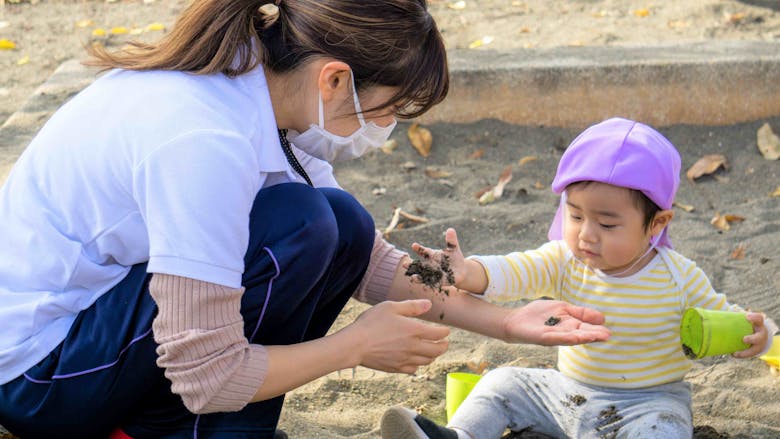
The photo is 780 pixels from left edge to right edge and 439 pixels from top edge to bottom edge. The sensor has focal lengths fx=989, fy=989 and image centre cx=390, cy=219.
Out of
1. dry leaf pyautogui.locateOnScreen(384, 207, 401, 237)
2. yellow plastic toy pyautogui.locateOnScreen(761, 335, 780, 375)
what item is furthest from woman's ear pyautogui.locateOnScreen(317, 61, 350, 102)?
dry leaf pyautogui.locateOnScreen(384, 207, 401, 237)

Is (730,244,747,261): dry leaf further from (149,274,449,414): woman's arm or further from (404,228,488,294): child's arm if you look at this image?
(149,274,449,414): woman's arm

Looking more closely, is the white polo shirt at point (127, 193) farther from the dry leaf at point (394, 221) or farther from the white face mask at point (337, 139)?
the dry leaf at point (394, 221)

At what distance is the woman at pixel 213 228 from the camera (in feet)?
6.15

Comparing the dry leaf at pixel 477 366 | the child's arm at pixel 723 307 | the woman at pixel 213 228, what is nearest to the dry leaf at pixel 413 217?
the dry leaf at pixel 477 366

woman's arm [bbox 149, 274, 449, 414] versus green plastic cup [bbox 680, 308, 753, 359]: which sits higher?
woman's arm [bbox 149, 274, 449, 414]

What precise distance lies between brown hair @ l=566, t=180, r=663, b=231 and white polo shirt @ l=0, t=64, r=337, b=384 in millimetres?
733

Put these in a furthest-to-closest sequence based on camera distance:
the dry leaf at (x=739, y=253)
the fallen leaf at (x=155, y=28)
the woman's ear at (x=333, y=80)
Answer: the fallen leaf at (x=155, y=28) < the dry leaf at (x=739, y=253) < the woman's ear at (x=333, y=80)

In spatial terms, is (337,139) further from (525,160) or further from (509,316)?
(525,160)

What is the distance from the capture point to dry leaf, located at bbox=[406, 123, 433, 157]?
13.9 ft

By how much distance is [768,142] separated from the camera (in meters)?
4.09

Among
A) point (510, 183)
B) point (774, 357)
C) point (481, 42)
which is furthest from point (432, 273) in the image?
point (481, 42)

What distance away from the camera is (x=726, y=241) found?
3479 mm

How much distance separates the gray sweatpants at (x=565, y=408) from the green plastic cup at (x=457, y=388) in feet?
0.20

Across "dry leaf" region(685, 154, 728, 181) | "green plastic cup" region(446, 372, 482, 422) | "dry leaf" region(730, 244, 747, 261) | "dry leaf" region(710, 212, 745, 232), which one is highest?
"green plastic cup" region(446, 372, 482, 422)
